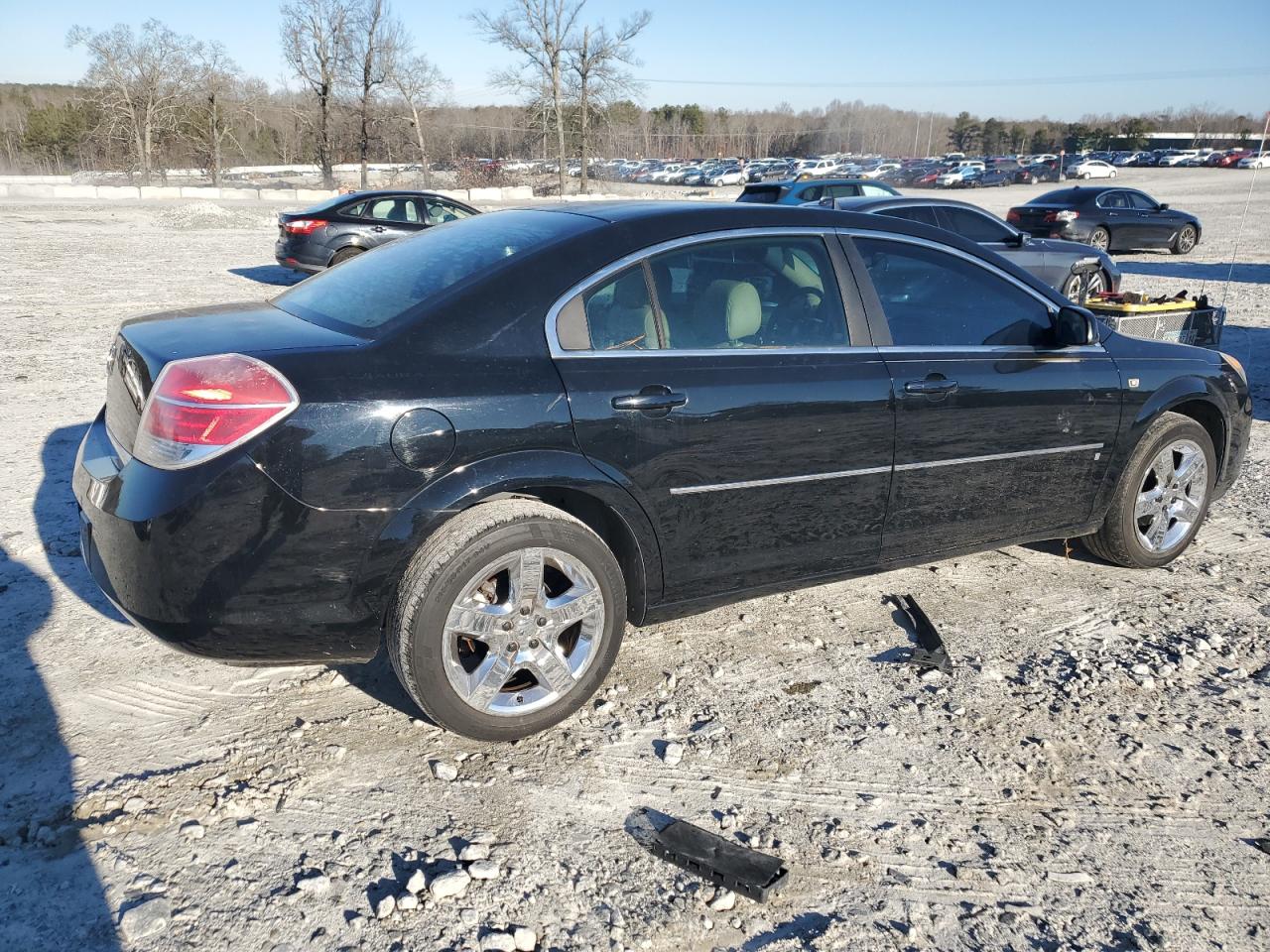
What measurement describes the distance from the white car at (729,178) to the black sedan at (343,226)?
40578mm

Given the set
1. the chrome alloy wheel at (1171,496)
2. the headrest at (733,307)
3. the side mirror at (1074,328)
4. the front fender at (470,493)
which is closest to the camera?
the front fender at (470,493)

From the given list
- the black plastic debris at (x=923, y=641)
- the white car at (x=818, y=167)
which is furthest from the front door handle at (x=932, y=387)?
the white car at (x=818, y=167)

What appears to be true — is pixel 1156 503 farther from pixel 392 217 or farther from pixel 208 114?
pixel 208 114

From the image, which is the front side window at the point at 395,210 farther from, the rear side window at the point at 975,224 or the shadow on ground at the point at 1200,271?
the shadow on ground at the point at 1200,271

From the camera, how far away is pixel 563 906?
2455 mm

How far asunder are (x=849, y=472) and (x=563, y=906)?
76.7 inches

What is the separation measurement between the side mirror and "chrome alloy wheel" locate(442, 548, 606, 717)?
7.99ft

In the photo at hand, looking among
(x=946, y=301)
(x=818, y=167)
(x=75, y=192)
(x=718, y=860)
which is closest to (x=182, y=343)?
(x=718, y=860)

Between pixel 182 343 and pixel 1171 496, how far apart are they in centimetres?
451

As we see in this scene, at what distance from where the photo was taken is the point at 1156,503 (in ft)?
15.3

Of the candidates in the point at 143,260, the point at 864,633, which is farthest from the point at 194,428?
the point at 143,260

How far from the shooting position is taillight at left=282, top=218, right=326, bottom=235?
13.7 m

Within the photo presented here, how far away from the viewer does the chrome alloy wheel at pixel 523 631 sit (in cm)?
302

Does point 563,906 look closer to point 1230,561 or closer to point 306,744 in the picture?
point 306,744
